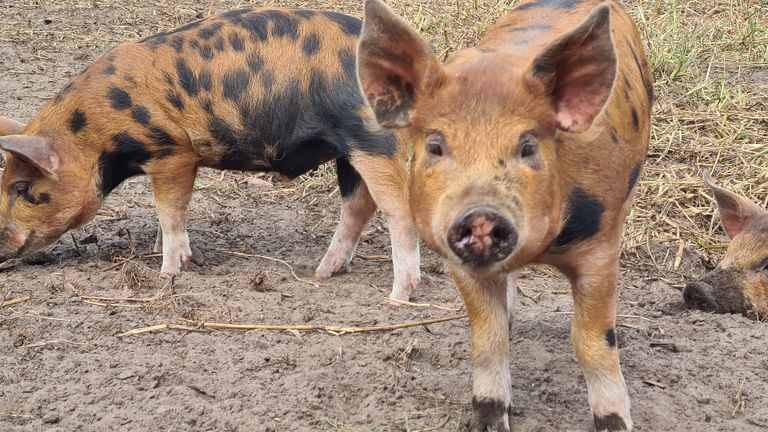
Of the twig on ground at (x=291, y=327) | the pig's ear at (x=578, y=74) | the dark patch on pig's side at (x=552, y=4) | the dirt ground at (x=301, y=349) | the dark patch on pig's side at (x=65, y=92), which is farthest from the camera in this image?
the dark patch on pig's side at (x=65, y=92)

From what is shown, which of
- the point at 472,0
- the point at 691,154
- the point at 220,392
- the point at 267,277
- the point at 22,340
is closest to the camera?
the point at 220,392

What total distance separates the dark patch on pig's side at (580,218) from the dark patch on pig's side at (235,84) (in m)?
2.78

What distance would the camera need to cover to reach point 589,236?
3.71 meters

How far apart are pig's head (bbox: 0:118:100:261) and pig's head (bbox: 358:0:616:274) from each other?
3060mm

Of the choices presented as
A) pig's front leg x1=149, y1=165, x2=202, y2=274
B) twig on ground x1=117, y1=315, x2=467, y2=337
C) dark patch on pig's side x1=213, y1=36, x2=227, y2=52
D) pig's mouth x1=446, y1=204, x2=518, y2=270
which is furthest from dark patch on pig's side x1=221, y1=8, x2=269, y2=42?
pig's mouth x1=446, y1=204, x2=518, y2=270

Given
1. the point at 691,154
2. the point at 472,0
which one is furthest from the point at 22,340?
the point at 472,0

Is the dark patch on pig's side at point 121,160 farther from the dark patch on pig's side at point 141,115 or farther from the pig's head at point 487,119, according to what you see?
the pig's head at point 487,119

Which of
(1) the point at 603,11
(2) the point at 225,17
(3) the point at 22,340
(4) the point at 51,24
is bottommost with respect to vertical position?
(4) the point at 51,24

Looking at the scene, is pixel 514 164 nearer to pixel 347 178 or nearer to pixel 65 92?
pixel 347 178

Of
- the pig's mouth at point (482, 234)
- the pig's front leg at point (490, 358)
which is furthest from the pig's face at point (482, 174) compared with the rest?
the pig's front leg at point (490, 358)

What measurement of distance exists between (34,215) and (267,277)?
1426 mm

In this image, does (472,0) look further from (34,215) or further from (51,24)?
(34,215)

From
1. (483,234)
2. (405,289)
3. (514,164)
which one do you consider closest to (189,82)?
(405,289)

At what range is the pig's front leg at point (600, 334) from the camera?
3.80 meters
